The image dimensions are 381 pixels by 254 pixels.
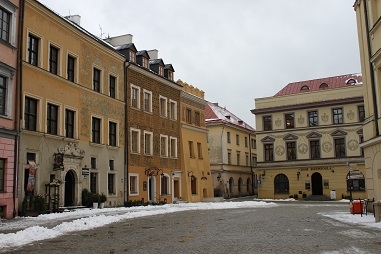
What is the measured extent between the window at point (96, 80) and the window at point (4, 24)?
9.11 m

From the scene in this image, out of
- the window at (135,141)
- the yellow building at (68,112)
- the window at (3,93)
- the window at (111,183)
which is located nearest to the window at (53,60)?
the yellow building at (68,112)

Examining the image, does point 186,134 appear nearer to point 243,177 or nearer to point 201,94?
point 201,94

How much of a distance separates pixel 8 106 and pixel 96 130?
932cm

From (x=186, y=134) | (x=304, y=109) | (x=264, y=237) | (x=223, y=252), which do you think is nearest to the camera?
(x=223, y=252)

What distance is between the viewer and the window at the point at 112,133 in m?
32.2

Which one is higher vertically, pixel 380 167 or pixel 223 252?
pixel 380 167

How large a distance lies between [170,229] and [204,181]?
31302 millimetres

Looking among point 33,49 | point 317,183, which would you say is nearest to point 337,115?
point 317,183

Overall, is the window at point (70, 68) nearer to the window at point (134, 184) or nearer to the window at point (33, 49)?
the window at point (33, 49)

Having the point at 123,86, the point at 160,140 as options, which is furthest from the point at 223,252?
the point at 160,140

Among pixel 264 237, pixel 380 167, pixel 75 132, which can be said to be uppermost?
pixel 75 132

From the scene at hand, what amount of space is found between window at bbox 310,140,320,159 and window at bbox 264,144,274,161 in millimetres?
4651

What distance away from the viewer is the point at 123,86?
3403 centimetres

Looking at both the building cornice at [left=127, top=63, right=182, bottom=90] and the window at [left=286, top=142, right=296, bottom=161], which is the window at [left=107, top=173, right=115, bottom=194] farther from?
the window at [left=286, top=142, right=296, bottom=161]
